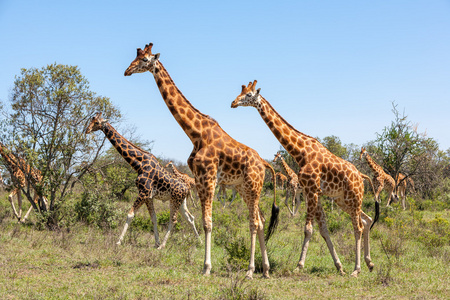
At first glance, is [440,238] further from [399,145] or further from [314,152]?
[399,145]

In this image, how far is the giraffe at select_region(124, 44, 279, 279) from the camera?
757 centimetres

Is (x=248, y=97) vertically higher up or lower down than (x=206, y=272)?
higher up

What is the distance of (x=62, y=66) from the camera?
1203cm

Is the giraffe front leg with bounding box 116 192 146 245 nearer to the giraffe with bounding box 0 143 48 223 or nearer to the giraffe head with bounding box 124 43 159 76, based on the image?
the giraffe head with bounding box 124 43 159 76

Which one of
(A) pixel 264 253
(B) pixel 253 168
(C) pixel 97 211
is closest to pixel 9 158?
(C) pixel 97 211

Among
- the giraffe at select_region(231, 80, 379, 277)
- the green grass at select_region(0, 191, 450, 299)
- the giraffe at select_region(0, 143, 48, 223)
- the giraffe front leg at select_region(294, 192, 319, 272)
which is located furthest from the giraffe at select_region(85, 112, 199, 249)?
the giraffe front leg at select_region(294, 192, 319, 272)

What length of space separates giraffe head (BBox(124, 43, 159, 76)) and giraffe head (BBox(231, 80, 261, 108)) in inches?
65.6

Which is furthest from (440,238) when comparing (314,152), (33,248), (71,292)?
(33,248)

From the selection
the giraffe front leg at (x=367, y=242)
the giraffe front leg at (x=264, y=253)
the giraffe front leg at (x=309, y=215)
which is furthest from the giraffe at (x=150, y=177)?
the giraffe front leg at (x=367, y=242)

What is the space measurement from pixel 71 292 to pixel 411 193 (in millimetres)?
20871

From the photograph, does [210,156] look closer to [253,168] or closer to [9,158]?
[253,168]

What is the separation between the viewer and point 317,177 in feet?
26.2

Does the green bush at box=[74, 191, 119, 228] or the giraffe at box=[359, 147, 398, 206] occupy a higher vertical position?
Answer: the giraffe at box=[359, 147, 398, 206]

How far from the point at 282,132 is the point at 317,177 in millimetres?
1103
